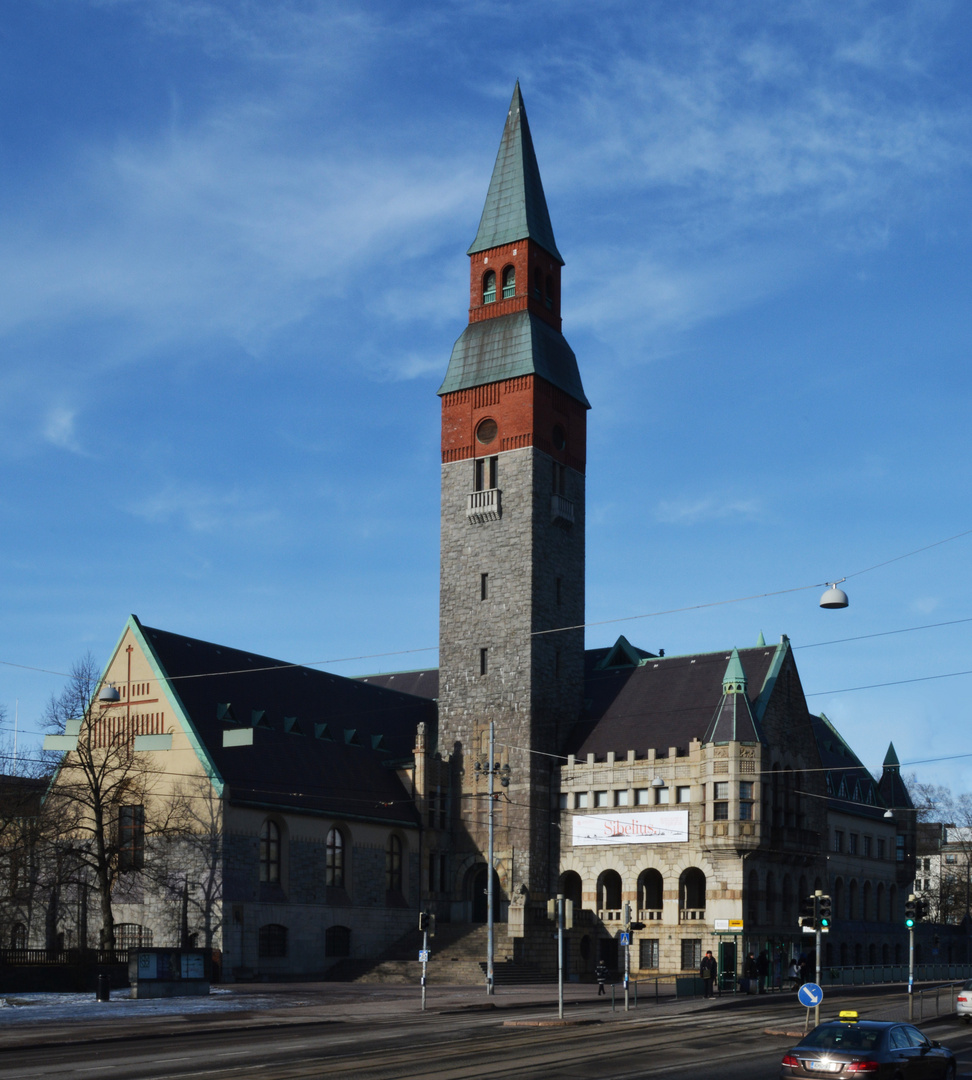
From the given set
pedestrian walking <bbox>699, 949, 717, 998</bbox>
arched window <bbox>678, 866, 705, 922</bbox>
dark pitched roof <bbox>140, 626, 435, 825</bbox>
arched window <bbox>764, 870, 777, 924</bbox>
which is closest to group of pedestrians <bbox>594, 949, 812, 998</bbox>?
pedestrian walking <bbox>699, 949, 717, 998</bbox>

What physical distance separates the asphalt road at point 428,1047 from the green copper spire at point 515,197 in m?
45.7

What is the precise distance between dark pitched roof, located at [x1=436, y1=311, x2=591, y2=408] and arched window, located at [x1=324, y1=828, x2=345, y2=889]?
24.8 meters

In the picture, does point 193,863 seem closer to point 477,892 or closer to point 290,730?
point 290,730

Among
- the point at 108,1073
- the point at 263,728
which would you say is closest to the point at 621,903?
the point at 263,728

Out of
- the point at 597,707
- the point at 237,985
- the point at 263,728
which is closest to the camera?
the point at 237,985

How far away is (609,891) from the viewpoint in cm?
6681

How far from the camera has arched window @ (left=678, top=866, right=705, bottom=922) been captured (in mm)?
62844

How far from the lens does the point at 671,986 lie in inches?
2140

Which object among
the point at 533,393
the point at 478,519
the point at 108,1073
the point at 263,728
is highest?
the point at 533,393

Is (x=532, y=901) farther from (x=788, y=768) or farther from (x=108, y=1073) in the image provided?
(x=108, y=1073)

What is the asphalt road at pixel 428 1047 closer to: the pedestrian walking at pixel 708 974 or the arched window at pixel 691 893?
the pedestrian walking at pixel 708 974

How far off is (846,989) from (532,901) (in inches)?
650

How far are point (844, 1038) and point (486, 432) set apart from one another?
52.8 meters

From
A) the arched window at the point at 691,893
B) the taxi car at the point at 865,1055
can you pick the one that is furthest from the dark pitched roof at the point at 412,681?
the taxi car at the point at 865,1055
